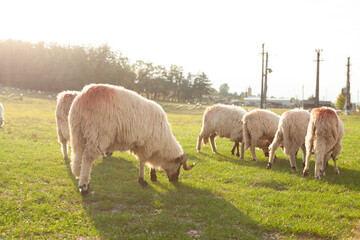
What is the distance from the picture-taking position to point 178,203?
19.4ft

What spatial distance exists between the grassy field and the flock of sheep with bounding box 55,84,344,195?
0.57m

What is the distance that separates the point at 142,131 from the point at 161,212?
2090 millimetres

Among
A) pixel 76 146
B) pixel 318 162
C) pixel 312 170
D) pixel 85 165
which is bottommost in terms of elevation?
pixel 312 170

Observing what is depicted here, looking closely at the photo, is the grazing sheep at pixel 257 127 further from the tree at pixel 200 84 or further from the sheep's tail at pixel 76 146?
the tree at pixel 200 84

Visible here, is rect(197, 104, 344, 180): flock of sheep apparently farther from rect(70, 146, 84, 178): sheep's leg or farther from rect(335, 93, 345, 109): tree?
rect(335, 93, 345, 109): tree

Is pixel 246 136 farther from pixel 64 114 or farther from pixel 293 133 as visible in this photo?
pixel 64 114

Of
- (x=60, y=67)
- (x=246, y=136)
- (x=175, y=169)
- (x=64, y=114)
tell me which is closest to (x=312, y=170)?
(x=246, y=136)

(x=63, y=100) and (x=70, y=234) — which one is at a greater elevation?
(x=63, y=100)

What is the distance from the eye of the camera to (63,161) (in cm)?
904

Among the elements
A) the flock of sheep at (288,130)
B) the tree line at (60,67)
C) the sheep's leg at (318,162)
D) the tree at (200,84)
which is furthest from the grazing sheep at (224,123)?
the tree at (200,84)

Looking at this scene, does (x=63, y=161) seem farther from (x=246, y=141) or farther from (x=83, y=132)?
(x=246, y=141)

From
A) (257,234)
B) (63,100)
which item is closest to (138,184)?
(257,234)

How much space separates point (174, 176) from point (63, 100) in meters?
4.44

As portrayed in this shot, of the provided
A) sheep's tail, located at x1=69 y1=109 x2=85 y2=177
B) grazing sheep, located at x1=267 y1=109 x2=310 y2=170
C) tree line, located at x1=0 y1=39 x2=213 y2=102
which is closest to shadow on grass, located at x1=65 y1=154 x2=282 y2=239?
sheep's tail, located at x1=69 y1=109 x2=85 y2=177
